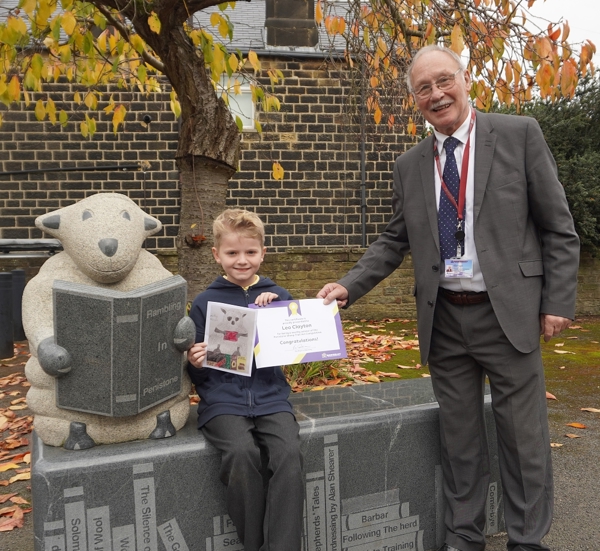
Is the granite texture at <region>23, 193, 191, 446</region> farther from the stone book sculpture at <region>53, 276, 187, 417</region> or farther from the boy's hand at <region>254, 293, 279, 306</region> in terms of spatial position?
the boy's hand at <region>254, 293, 279, 306</region>

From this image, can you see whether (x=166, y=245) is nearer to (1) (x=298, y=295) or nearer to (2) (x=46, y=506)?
(1) (x=298, y=295)

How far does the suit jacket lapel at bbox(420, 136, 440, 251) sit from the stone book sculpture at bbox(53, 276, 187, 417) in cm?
117

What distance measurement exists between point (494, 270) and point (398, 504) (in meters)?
1.20

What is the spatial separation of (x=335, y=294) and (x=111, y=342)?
3.50ft

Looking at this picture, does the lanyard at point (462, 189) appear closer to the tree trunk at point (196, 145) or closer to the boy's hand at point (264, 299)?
the boy's hand at point (264, 299)

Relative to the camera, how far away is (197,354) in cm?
246

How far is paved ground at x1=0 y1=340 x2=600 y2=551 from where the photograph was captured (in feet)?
9.49

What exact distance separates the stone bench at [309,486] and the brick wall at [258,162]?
8470 mm

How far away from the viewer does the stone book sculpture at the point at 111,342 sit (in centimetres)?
226

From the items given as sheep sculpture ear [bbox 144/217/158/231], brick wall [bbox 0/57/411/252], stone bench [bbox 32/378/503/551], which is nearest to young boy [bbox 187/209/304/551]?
stone bench [bbox 32/378/503/551]

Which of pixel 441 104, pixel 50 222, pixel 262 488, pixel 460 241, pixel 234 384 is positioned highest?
pixel 441 104

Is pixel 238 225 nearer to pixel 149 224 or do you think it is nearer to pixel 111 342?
pixel 149 224

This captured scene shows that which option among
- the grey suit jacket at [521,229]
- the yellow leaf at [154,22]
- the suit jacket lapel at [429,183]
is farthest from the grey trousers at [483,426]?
the yellow leaf at [154,22]

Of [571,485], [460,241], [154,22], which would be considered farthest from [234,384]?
[154,22]
